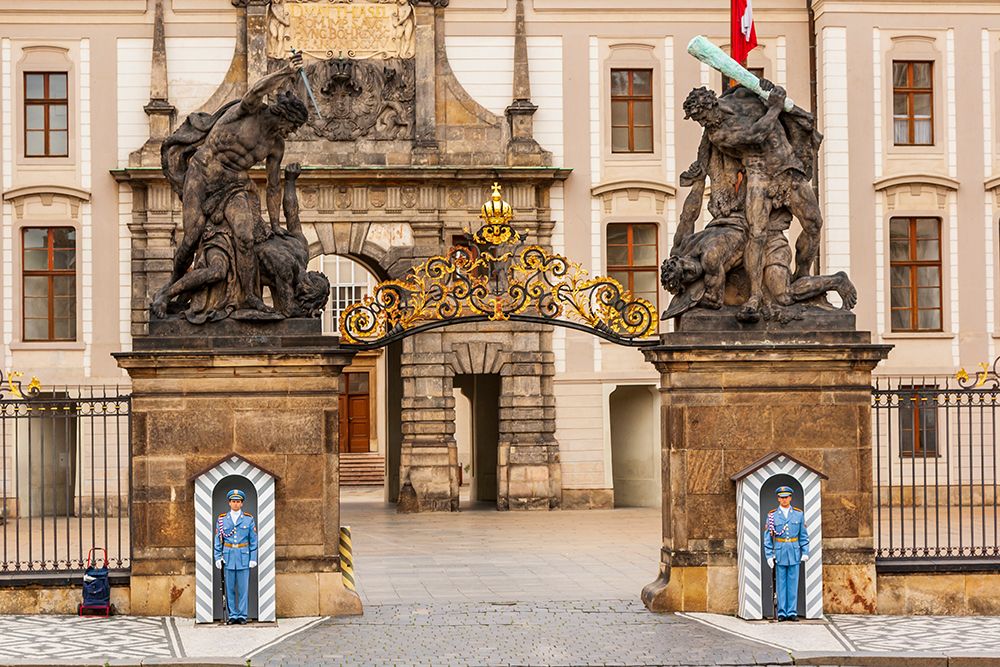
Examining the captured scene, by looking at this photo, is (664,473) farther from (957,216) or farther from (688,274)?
(957,216)

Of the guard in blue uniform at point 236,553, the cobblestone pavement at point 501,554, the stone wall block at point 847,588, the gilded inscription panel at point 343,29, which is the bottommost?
the cobblestone pavement at point 501,554

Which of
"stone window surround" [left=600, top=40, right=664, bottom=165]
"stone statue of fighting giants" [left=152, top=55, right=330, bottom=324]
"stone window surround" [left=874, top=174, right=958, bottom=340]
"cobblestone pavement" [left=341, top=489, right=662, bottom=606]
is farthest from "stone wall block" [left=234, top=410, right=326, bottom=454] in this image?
"stone window surround" [left=874, top=174, right=958, bottom=340]

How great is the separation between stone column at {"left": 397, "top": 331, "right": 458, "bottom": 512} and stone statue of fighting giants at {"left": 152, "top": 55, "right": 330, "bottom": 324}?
17.5 metres

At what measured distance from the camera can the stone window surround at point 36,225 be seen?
35594 millimetres

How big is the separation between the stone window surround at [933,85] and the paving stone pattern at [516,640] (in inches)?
777

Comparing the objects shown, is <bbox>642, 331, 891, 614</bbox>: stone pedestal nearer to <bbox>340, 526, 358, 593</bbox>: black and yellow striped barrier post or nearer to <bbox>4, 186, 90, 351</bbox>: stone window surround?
<bbox>340, 526, 358, 593</bbox>: black and yellow striped barrier post

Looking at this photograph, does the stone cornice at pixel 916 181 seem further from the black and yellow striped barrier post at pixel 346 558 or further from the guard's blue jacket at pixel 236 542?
the guard's blue jacket at pixel 236 542

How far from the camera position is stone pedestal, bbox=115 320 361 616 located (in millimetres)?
17719

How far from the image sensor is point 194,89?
35.9m

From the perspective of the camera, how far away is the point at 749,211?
18.1 m

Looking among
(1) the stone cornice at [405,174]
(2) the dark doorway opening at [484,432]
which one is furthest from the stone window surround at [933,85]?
(2) the dark doorway opening at [484,432]

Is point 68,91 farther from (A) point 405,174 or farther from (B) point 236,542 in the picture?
(B) point 236,542

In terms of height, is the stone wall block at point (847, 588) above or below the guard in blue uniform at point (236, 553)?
below

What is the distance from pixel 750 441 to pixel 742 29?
51.5 ft
